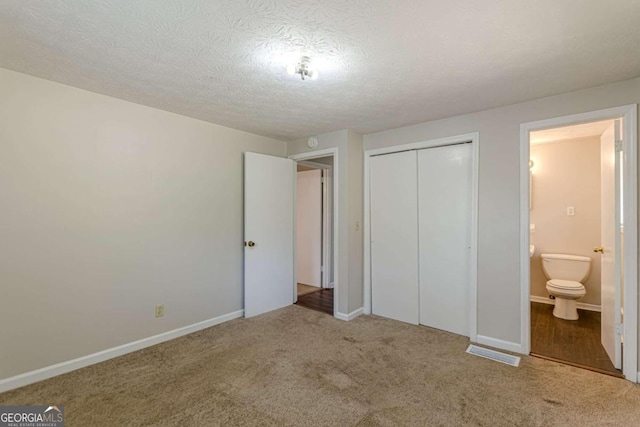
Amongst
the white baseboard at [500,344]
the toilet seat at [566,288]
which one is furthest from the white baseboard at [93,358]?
the toilet seat at [566,288]

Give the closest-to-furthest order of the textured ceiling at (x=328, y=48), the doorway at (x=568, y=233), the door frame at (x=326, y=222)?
1. the textured ceiling at (x=328, y=48)
2. the doorway at (x=568, y=233)
3. the door frame at (x=326, y=222)

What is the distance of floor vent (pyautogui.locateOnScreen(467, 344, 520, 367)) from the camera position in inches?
97.7

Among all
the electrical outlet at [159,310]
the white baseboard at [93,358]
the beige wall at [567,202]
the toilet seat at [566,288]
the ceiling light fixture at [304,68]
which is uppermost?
the ceiling light fixture at [304,68]

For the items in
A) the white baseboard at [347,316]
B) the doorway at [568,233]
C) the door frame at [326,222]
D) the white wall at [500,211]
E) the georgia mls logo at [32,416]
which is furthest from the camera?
the door frame at [326,222]

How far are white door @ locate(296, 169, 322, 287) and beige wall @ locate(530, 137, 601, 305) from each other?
3.18m

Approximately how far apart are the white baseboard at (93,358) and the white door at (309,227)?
2122mm

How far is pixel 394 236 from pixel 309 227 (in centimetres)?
203

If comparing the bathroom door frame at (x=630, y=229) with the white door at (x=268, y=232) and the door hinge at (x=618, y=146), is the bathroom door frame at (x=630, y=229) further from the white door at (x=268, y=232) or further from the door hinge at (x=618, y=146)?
the white door at (x=268, y=232)

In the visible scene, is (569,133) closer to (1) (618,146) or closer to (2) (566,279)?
(1) (618,146)

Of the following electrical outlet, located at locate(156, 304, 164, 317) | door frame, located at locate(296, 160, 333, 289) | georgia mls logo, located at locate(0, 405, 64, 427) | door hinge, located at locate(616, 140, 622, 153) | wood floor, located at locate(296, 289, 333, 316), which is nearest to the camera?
georgia mls logo, located at locate(0, 405, 64, 427)

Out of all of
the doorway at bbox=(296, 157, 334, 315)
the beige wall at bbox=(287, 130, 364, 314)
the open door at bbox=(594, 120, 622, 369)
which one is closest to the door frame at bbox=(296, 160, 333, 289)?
the doorway at bbox=(296, 157, 334, 315)

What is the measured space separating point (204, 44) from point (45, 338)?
8.04 feet

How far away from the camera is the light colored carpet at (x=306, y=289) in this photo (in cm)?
471

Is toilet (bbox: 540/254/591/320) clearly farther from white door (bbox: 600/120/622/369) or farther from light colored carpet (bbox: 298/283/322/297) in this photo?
light colored carpet (bbox: 298/283/322/297)
